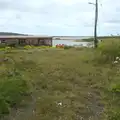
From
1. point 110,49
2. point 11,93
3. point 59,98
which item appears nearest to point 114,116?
point 59,98

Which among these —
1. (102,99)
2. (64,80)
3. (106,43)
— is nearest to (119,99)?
(102,99)

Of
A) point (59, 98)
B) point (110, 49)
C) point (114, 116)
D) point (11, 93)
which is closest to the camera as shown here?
point (114, 116)

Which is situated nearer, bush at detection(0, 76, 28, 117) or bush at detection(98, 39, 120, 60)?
bush at detection(0, 76, 28, 117)

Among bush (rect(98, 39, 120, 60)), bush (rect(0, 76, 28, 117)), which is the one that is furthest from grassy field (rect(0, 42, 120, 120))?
bush (rect(98, 39, 120, 60))

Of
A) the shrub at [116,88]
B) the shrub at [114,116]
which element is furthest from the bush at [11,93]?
the shrub at [116,88]

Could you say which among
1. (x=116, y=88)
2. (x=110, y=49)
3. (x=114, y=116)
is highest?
(x=110, y=49)

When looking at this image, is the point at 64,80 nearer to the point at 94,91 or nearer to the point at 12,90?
the point at 94,91

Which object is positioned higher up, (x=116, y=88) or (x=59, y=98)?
(x=116, y=88)

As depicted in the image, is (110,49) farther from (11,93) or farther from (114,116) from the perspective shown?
(114,116)

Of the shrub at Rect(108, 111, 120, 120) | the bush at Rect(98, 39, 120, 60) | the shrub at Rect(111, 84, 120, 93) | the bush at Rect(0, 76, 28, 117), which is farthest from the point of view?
the bush at Rect(98, 39, 120, 60)

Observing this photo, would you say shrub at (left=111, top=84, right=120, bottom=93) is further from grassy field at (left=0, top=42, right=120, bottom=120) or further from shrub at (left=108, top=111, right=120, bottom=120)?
shrub at (left=108, top=111, right=120, bottom=120)

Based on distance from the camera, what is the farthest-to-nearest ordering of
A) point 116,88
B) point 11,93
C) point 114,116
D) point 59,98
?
point 116,88 < point 59,98 < point 11,93 < point 114,116

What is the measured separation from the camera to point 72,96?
8969 millimetres

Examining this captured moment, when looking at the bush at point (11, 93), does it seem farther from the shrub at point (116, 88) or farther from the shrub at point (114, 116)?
the shrub at point (116, 88)
